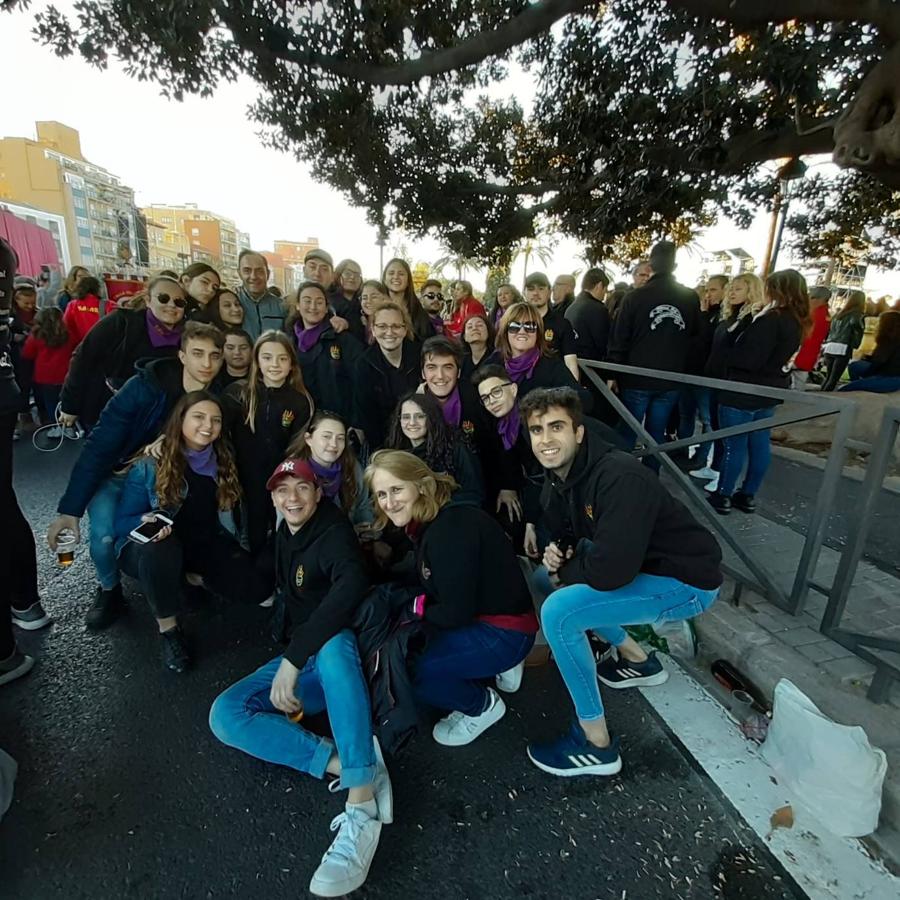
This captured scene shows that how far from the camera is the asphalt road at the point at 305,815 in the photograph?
1585mm

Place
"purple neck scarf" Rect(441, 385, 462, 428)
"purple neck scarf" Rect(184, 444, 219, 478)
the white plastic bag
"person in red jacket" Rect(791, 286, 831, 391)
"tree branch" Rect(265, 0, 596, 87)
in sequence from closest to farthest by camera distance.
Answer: the white plastic bag < "purple neck scarf" Rect(184, 444, 219, 478) < "purple neck scarf" Rect(441, 385, 462, 428) < "tree branch" Rect(265, 0, 596, 87) < "person in red jacket" Rect(791, 286, 831, 391)

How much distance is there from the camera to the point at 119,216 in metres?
38.1

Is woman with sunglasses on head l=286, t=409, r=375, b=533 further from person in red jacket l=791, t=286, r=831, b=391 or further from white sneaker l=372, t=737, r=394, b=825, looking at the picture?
person in red jacket l=791, t=286, r=831, b=391

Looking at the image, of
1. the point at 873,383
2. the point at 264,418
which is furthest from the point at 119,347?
the point at 873,383

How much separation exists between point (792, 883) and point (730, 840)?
179mm

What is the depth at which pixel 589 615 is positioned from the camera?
2.04 m

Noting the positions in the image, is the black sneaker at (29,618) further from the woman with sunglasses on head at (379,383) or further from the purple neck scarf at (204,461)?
the woman with sunglasses on head at (379,383)

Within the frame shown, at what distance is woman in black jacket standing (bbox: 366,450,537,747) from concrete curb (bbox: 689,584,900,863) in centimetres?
103

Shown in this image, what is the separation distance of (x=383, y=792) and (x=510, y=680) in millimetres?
791

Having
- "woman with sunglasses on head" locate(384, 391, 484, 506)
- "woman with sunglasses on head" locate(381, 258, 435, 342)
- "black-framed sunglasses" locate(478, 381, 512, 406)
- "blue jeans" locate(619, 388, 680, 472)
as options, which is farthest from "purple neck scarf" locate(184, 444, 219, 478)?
"blue jeans" locate(619, 388, 680, 472)

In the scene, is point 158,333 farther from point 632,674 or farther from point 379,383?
point 632,674

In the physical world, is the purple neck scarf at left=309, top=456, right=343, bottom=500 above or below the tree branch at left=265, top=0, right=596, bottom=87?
below

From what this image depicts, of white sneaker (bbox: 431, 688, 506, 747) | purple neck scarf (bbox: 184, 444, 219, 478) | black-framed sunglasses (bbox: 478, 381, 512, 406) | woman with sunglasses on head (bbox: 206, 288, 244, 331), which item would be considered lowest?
white sneaker (bbox: 431, 688, 506, 747)

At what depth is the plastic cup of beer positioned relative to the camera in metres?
2.60
